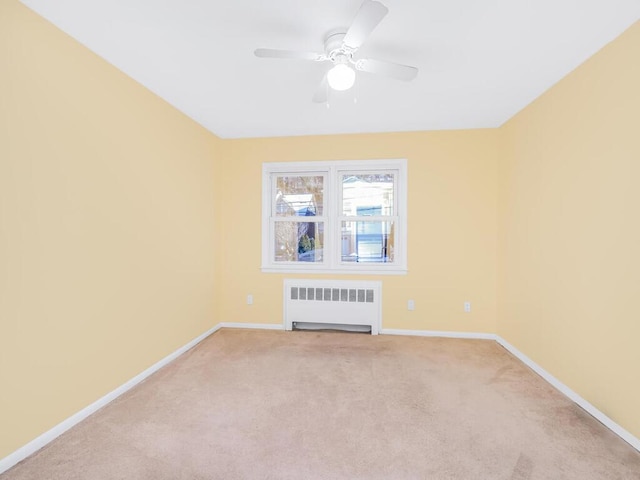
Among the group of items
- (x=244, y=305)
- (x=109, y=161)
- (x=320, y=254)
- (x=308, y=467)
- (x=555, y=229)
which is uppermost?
(x=109, y=161)

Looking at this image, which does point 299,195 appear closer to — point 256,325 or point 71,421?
point 256,325

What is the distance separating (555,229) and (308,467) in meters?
2.44

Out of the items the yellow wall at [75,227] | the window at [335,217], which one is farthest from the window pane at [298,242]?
the yellow wall at [75,227]

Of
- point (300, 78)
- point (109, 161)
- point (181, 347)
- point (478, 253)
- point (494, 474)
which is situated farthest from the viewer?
point (478, 253)

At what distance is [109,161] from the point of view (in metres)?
2.14

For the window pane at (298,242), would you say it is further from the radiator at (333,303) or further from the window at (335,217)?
the radiator at (333,303)

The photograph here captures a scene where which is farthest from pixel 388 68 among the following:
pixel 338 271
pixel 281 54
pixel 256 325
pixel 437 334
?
pixel 256 325

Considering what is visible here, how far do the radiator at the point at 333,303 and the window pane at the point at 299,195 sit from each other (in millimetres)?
868

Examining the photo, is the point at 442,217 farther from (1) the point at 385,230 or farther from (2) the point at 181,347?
(2) the point at 181,347

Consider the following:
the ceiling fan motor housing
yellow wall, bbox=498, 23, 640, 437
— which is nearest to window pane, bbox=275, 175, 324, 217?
the ceiling fan motor housing

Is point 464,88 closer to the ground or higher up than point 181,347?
higher up

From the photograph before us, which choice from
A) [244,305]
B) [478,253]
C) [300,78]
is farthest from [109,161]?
[478,253]

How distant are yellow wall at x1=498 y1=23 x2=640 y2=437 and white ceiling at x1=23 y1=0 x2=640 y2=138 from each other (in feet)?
0.78

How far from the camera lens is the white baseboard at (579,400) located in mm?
1748
